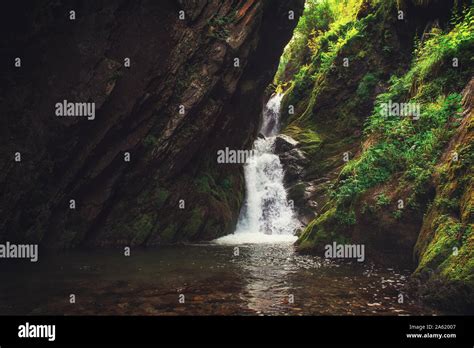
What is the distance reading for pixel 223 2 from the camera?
55.1 ft

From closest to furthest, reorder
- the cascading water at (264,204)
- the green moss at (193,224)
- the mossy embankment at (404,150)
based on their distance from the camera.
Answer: the mossy embankment at (404,150) → the green moss at (193,224) → the cascading water at (264,204)

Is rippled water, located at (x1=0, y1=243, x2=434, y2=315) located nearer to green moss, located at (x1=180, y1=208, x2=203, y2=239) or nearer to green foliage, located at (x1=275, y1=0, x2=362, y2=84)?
green moss, located at (x1=180, y1=208, x2=203, y2=239)

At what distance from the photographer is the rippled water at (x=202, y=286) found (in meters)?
7.14

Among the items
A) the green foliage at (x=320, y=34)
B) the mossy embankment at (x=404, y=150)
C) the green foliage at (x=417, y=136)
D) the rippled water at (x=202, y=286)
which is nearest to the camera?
the rippled water at (x=202, y=286)

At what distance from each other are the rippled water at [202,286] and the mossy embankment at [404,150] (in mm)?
945

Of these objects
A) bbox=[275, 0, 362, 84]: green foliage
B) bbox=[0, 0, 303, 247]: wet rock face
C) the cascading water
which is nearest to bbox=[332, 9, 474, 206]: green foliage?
the cascading water

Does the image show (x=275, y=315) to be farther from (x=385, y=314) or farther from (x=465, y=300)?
(x=465, y=300)

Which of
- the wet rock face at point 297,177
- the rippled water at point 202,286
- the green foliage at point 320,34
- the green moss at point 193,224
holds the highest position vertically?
the green foliage at point 320,34

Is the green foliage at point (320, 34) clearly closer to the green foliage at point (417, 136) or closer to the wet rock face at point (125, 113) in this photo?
the wet rock face at point (125, 113)

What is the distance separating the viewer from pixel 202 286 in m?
8.81

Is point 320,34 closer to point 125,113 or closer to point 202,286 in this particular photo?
point 125,113

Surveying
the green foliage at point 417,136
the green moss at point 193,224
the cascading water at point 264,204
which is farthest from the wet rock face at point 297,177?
the green foliage at point 417,136

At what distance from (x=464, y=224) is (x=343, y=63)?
58.7 feet
